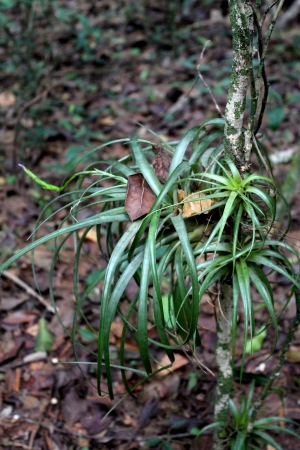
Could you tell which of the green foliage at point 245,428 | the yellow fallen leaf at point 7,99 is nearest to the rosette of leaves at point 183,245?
the green foliage at point 245,428

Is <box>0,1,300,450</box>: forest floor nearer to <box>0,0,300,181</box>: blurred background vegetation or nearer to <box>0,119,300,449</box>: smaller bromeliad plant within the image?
<box>0,0,300,181</box>: blurred background vegetation

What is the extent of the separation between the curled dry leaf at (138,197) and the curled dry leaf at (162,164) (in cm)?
6

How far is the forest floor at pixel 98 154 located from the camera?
1.79m

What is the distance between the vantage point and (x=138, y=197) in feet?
3.91

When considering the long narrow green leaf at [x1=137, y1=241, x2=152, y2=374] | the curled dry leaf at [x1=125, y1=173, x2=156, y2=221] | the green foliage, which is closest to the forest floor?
the green foliage

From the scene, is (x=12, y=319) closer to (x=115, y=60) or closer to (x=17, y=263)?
(x=17, y=263)

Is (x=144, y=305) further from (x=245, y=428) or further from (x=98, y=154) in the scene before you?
(x=98, y=154)

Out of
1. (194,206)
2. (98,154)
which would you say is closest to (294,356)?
(194,206)

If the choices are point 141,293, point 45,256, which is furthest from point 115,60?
point 141,293

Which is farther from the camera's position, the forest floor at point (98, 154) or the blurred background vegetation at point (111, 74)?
the blurred background vegetation at point (111, 74)

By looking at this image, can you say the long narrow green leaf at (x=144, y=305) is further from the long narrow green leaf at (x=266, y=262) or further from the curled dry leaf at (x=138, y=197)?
the long narrow green leaf at (x=266, y=262)

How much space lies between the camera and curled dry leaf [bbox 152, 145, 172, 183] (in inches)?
50.3

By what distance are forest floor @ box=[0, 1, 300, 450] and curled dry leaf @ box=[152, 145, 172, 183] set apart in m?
0.17

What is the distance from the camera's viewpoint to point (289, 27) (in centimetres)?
405
